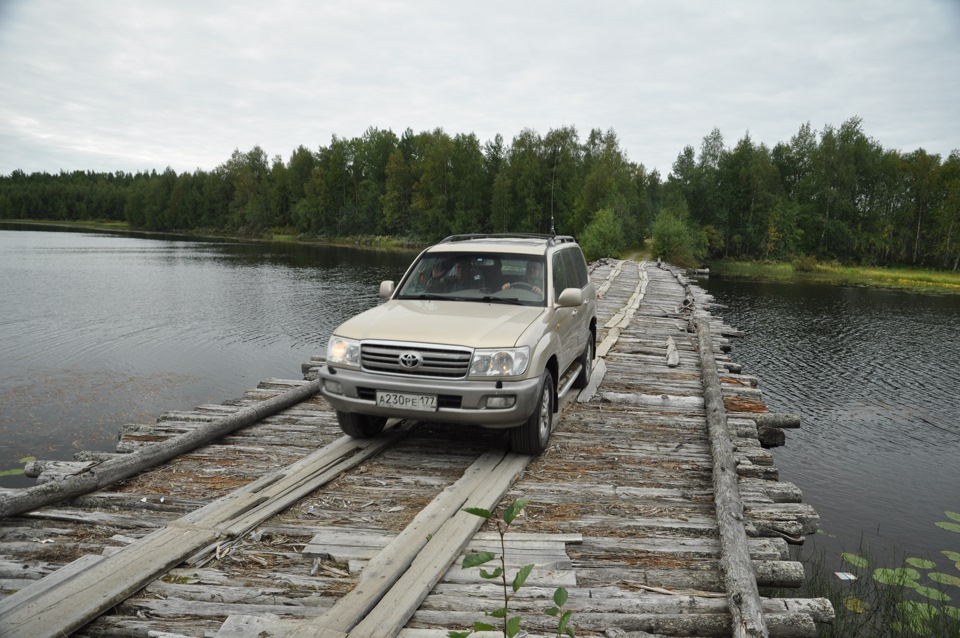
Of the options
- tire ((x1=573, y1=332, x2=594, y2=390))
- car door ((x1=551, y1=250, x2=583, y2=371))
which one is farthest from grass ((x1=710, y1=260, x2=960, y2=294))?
car door ((x1=551, y1=250, x2=583, y2=371))

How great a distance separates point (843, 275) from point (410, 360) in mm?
63405

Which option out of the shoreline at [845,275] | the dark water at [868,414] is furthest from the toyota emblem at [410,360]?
the shoreline at [845,275]

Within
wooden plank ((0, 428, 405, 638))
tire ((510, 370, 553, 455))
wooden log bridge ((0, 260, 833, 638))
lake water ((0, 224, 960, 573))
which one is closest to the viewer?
wooden plank ((0, 428, 405, 638))

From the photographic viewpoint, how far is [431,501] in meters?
5.31

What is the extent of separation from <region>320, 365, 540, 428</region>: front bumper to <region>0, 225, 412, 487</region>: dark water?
7.32m

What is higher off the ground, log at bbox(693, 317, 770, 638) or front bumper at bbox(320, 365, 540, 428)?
front bumper at bbox(320, 365, 540, 428)

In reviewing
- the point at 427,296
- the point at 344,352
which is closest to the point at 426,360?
the point at 344,352

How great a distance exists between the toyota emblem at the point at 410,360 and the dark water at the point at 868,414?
6.79m

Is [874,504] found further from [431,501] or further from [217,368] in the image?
[217,368]

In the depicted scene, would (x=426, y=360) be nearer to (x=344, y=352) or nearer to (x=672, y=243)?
(x=344, y=352)

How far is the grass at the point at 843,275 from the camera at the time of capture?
5203cm

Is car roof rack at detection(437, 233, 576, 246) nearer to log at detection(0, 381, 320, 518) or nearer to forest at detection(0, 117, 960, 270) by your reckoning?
log at detection(0, 381, 320, 518)

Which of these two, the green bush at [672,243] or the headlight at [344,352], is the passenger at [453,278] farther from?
the green bush at [672,243]

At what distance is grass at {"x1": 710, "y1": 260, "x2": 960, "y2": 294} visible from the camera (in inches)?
2048
